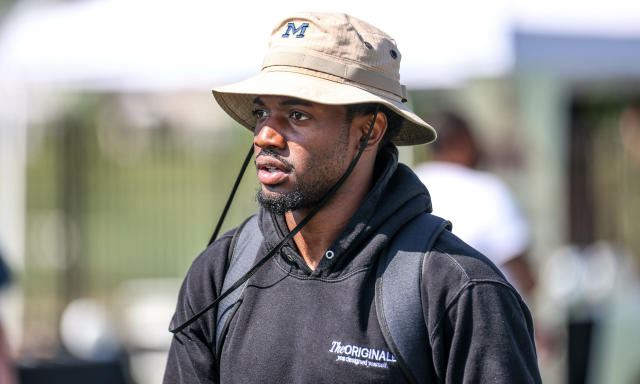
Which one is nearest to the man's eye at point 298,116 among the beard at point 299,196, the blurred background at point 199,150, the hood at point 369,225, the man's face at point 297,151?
the man's face at point 297,151

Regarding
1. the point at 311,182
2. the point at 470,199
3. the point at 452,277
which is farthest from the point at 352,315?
the point at 470,199

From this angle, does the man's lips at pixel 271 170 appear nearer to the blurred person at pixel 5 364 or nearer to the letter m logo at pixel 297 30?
the letter m logo at pixel 297 30

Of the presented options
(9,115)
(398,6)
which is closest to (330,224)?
(398,6)

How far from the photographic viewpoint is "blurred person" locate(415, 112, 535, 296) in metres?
4.32

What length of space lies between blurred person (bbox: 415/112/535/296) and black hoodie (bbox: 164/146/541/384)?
1.98 m

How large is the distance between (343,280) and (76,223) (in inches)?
265

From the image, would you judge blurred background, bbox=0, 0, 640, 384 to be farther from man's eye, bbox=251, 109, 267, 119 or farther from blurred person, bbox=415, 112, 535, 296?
man's eye, bbox=251, 109, 267, 119

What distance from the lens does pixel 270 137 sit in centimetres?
225

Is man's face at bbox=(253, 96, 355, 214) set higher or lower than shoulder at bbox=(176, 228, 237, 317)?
higher

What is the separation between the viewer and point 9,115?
25.4 ft

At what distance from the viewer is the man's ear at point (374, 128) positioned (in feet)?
7.68

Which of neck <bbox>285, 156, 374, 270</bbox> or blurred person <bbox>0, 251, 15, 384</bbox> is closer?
neck <bbox>285, 156, 374, 270</bbox>

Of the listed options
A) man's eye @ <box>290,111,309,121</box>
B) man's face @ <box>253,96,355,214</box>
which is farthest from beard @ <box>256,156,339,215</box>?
man's eye @ <box>290,111,309,121</box>

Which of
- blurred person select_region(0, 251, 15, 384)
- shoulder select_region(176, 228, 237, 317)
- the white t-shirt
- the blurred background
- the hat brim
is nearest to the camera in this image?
the hat brim
